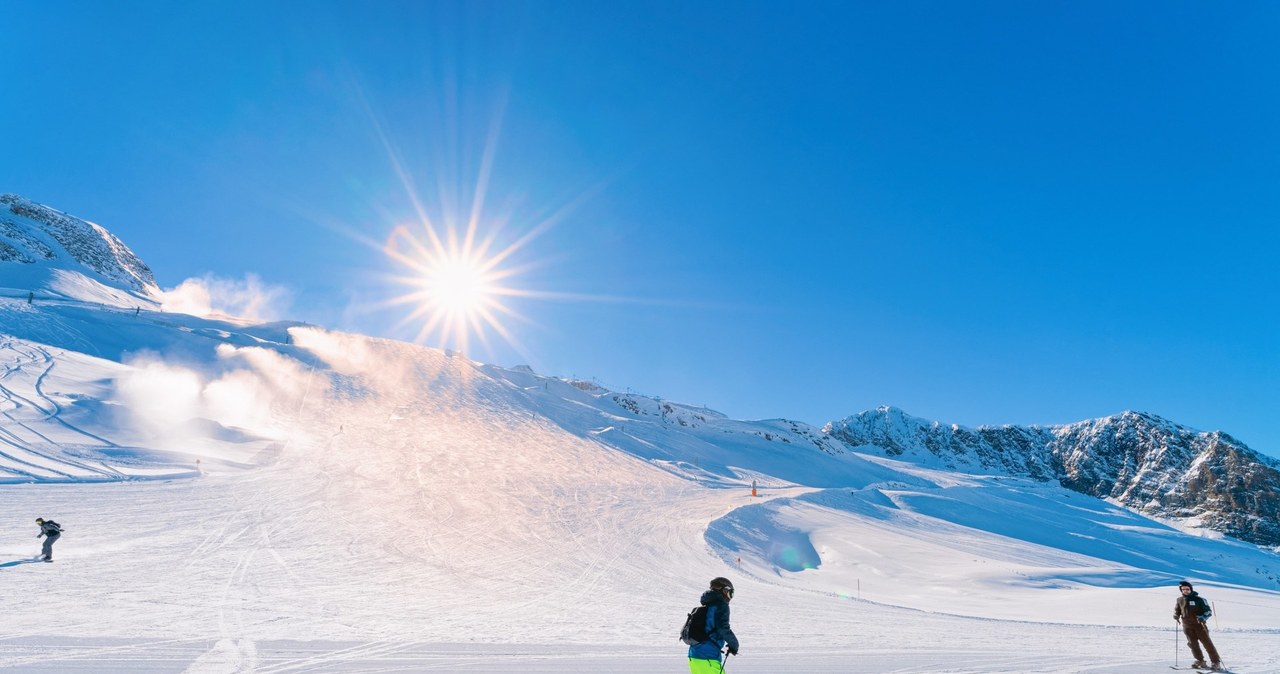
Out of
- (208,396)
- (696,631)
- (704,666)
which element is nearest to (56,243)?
(208,396)

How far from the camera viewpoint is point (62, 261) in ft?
339

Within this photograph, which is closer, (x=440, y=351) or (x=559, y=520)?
(x=559, y=520)

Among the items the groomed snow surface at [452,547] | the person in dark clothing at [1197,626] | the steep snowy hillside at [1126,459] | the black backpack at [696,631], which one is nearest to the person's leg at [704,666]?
the black backpack at [696,631]

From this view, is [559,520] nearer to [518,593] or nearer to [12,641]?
[518,593]

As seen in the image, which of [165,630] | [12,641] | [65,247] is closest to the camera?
[12,641]

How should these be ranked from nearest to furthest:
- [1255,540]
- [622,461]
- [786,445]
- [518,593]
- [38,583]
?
1. [38,583]
2. [518,593]
3. [622,461]
4. [786,445]
5. [1255,540]

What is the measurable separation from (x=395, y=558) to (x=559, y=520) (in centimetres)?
1051

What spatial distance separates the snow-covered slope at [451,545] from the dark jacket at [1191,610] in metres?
1.03

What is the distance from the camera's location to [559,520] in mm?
29172

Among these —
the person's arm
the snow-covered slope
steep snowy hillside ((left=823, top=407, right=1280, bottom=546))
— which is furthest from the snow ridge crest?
steep snowy hillside ((left=823, top=407, right=1280, bottom=546))

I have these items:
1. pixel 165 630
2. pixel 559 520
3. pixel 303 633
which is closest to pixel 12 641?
pixel 165 630

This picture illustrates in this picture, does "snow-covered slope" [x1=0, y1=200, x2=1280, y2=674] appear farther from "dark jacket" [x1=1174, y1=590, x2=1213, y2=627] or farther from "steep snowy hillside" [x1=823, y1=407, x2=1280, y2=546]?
"steep snowy hillside" [x1=823, y1=407, x2=1280, y2=546]

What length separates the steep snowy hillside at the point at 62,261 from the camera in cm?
8575

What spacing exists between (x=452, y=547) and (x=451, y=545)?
29cm
